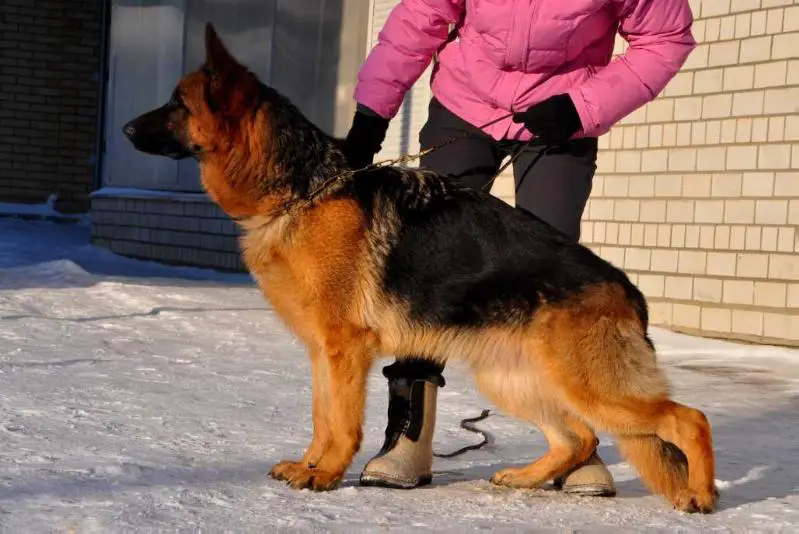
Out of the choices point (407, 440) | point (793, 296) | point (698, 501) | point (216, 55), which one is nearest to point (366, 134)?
point (216, 55)

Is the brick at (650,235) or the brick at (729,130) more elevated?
the brick at (729,130)

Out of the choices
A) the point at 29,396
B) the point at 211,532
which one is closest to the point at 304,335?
the point at 211,532

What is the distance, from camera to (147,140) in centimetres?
411

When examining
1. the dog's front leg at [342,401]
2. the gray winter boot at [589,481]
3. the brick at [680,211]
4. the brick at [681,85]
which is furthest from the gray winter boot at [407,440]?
the brick at [681,85]

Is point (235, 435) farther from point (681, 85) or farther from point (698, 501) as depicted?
point (681, 85)

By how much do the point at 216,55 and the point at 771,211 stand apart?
220 inches

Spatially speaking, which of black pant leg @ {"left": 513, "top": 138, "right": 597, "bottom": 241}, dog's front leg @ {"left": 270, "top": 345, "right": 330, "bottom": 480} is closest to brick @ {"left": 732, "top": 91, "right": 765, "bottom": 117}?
black pant leg @ {"left": 513, "top": 138, "right": 597, "bottom": 241}

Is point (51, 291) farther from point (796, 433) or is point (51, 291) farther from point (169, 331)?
point (796, 433)

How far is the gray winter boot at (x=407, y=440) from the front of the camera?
13.5ft

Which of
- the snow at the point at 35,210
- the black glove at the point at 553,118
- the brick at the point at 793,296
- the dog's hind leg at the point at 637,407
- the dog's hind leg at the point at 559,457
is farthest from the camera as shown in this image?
the snow at the point at 35,210

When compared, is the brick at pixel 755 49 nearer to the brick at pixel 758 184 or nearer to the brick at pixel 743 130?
the brick at pixel 743 130

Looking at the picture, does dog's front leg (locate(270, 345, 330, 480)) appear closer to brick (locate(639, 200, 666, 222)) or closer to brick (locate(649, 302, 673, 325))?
brick (locate(649, 302, 673, 325))

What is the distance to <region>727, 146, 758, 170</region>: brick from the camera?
342 inches

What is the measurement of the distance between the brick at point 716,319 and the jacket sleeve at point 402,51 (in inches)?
198
